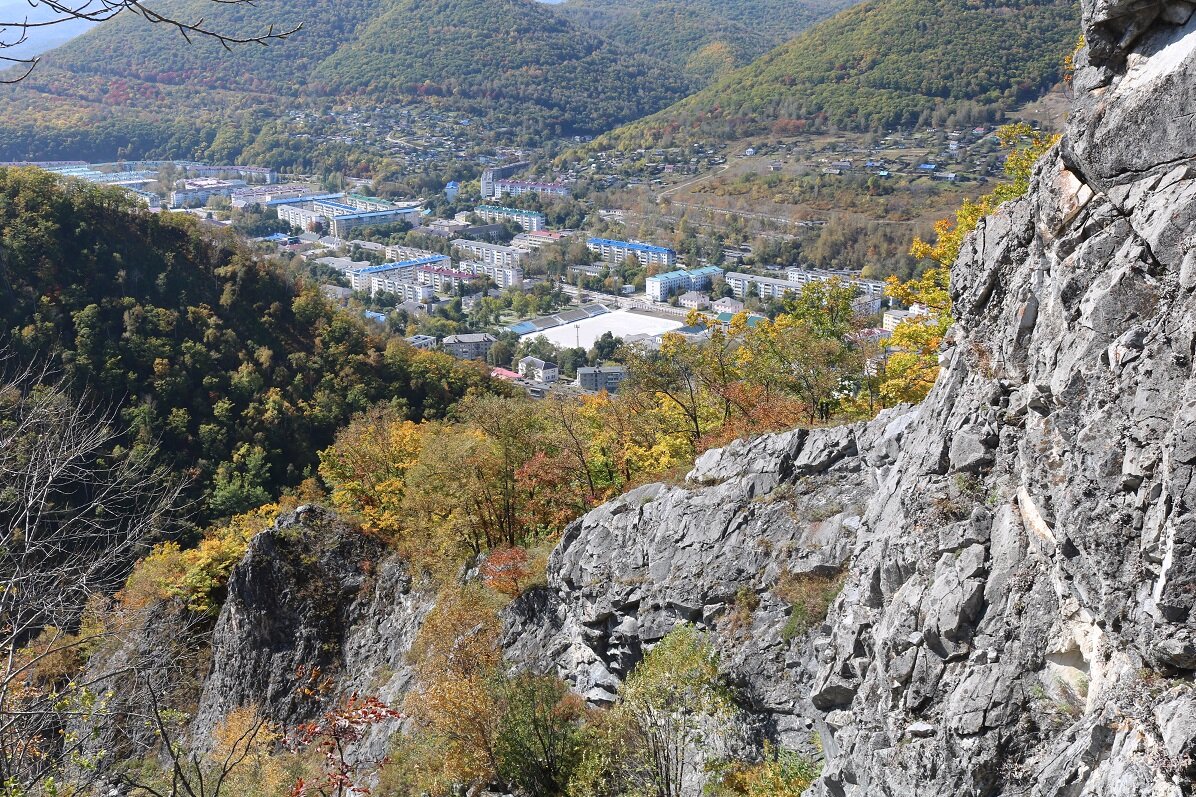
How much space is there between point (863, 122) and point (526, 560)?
10371 cm

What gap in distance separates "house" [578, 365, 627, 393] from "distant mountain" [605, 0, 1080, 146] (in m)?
62.4

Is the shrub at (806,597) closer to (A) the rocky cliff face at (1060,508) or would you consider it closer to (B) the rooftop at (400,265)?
(A) the rocky cliff face at (1060,508)

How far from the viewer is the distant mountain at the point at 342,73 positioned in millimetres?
137125

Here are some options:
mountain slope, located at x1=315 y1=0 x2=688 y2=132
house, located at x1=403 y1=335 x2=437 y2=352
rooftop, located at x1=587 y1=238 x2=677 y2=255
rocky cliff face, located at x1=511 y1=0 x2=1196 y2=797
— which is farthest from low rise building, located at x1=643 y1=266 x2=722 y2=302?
mountain slope, located at x1=315 y1=0 x2=688 y2=132

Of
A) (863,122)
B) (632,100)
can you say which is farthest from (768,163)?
(632,100)

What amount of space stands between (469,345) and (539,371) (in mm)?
9552

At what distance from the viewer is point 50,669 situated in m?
19.5

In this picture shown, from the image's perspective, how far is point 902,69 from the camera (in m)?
106

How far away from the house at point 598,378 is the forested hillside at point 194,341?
46.3ft

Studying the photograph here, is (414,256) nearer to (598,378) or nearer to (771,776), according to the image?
(598,378)

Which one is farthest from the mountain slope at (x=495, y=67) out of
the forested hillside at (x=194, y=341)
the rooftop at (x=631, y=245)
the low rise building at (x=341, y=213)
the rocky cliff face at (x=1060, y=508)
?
the rocky cliff face at (x=1060, y=508)

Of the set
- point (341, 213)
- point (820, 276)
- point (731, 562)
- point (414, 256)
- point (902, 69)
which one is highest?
point (902, 69)

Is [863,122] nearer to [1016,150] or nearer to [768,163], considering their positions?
[768,163]

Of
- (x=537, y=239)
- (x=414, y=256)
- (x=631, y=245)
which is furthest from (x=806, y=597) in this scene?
(x=537, y=239)
